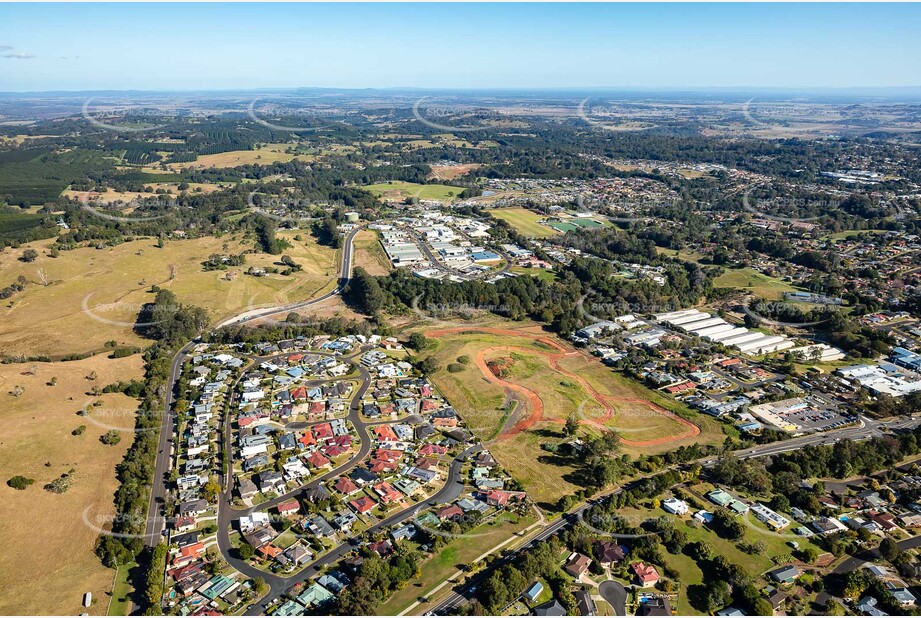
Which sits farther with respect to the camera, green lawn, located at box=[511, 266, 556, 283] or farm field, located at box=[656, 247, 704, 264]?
farm field, located at box=[656, 247, 704, 264]

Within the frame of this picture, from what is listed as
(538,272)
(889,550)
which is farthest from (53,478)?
(538,272)

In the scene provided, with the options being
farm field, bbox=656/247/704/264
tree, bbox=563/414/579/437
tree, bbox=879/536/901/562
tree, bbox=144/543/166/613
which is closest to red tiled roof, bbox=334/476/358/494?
tree, bbox=144/543/166/613

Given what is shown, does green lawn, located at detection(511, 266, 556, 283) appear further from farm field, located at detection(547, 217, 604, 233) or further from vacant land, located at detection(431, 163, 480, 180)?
vacant land, located at detection(431, 163, 480, 180)

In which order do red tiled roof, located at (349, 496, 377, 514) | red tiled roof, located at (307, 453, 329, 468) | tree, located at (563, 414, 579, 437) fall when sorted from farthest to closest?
1. tree, located at (563, 414, 579, 437)
2. red tiled roof, located at (307, 453, 329, 468)
3. red tiled roof, located at (349, 496, 377, 514)

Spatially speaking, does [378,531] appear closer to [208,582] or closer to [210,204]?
[208,582]

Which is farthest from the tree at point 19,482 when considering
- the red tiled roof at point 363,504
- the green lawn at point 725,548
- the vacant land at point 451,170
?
the vacant land at point 451,170

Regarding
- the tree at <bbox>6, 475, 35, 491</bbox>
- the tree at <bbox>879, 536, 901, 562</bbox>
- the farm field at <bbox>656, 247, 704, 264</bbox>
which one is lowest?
the tree at <bbox>879, 536, 901, 562</bbox>

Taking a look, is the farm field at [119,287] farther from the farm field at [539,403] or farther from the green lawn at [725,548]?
the green lawn at [725,548]
